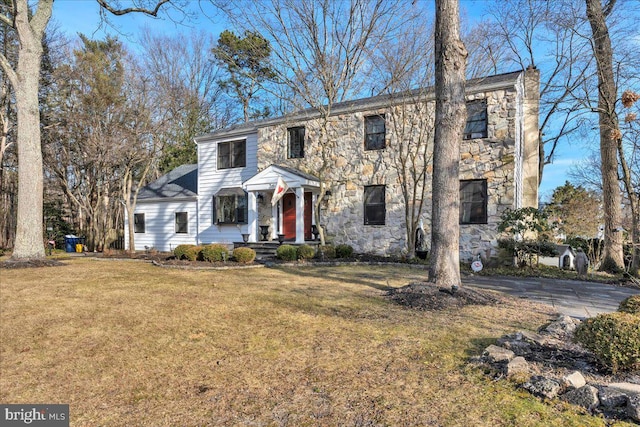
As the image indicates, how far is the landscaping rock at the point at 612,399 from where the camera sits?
219cm

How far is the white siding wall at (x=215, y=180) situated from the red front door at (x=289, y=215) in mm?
1737

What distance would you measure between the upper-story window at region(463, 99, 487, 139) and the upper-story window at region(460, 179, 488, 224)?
1386 millimetres

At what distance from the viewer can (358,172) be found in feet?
43.2

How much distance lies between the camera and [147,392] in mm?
2832

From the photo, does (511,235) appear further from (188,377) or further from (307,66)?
(188,377)

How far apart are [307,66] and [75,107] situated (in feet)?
36.4

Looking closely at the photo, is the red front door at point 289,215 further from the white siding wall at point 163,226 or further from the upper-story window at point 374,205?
the white siding wall at point 163,226

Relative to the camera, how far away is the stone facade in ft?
35.5

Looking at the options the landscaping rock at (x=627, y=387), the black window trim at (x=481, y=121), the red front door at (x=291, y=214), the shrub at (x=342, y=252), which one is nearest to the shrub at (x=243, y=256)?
the shrub at (x=342, y=252)

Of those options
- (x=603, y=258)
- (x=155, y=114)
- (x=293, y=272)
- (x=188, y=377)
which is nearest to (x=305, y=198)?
(x=293, y=272)

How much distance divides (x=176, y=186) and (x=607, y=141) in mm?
16866

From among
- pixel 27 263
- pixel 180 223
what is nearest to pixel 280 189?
pixel 180 223

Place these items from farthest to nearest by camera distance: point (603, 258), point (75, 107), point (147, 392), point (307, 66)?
1. point (75, 107)
2. point (307, 66)
3. point (603, 258)
4. point (147, 392)

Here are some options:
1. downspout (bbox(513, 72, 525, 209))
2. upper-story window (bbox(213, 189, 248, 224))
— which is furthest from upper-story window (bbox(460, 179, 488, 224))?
upper-story window (bbox(213, 189, 248, 224))
